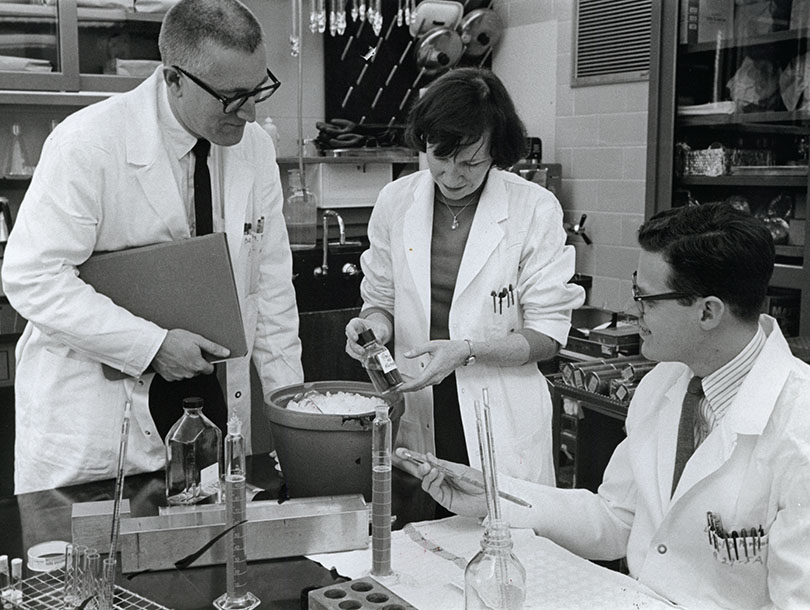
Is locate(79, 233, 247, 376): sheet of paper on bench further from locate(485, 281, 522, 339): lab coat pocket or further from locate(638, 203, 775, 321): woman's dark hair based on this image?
locate(638, 203, 775, 321): woman's dark hair

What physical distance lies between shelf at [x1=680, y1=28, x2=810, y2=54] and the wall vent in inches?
32.7

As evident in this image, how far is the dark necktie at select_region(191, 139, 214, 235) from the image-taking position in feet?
7.07

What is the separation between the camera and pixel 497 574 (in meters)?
1.16

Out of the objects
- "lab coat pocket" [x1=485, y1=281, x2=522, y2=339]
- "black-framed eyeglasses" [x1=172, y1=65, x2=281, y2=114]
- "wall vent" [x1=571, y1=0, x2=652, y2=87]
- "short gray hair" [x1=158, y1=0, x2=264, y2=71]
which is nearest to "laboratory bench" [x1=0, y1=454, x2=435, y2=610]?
"lab coat pocket" [x1=485, y1=281, x2=522, y2=339]

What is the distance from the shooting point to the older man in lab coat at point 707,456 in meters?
1.48

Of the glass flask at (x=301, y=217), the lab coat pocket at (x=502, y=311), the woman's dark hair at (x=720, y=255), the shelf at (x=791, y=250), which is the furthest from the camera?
the glass flask at (x=301, y=217)

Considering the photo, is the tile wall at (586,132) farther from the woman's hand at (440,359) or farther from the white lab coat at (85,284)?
the white lab coat at (85,284)

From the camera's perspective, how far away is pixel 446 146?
7.06 ft

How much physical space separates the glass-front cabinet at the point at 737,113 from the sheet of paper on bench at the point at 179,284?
192 cm

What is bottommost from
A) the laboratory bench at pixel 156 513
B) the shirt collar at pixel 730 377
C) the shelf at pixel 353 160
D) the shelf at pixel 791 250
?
the laboratory bench at pixel 156 513

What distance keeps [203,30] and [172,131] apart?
28 centimetres

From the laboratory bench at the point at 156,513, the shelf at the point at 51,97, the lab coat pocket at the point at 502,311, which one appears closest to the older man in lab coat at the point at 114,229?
the laboratory bench at the point at 156,513

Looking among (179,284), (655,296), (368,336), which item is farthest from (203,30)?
(655,296)

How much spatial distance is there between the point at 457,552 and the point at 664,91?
231 cm
